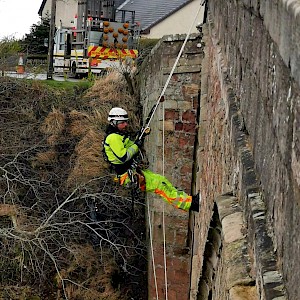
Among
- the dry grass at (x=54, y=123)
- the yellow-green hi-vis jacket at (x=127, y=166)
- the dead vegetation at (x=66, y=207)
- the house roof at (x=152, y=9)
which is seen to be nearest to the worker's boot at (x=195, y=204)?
the yellow-green hi-vis jacket at (x=127, y=166)

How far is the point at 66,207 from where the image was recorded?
13547 millimetres

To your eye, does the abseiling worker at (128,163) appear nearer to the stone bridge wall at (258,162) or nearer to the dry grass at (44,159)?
the stone bridge wall at (258,162)

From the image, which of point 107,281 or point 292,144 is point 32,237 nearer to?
point 107,281

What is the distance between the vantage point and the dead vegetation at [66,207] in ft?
40.5

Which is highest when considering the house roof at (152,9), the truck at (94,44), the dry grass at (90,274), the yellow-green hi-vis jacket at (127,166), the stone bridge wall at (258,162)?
the house roof at (152,9)

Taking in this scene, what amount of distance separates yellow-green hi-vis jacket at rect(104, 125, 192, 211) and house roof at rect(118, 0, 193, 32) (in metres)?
22.6

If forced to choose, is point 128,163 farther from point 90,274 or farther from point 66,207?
point 66,207

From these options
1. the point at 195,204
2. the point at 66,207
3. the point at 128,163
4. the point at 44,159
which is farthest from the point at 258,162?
the point at 44,159

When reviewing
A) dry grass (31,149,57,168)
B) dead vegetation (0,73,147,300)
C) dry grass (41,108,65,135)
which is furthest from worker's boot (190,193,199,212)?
dry grass (41,108,65,135)

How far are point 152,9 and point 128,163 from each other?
25004 millimetres

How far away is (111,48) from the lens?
2230 cm

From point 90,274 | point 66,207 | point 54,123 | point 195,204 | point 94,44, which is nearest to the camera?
point 195,204

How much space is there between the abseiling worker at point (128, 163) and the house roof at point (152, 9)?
2244cm

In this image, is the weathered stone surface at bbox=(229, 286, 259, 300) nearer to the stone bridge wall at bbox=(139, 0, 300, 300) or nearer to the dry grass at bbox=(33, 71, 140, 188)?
the stone bridge wall at bbox=(139, 0, 300, 300)
